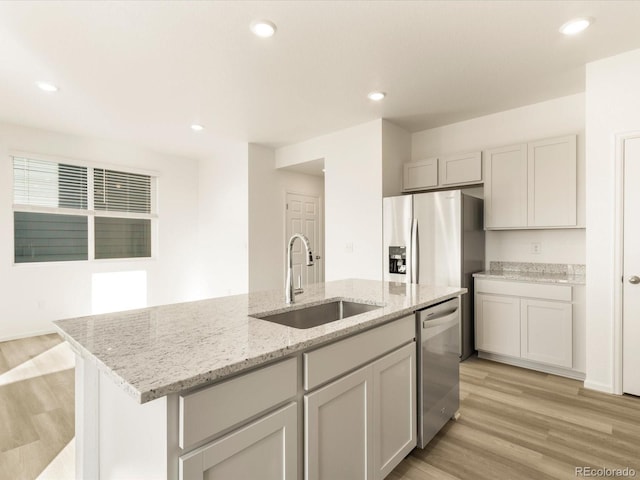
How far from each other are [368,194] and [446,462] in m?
2.93

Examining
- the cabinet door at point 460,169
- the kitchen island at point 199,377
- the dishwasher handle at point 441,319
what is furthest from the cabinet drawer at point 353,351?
the cabinet door at point 460,169

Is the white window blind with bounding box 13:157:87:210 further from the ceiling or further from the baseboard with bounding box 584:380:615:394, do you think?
the baseboard with bounding box 584:380:615:394

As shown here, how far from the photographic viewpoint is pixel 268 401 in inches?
44.6

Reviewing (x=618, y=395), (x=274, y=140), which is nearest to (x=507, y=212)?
(x=618, y=395)

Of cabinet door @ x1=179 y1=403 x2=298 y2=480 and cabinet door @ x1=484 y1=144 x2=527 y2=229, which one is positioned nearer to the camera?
cabinet door @ x1=179 y1=403 x2=298 y2=480

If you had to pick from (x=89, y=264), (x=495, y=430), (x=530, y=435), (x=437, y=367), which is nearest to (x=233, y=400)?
(x=437, y=367)

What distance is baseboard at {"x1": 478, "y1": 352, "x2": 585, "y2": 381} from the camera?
3.08 meters

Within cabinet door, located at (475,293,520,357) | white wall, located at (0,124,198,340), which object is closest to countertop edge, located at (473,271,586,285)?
cabinet door, located at (475,293,520,357)

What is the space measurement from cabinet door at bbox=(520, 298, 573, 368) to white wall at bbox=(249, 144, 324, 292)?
336 centimetres

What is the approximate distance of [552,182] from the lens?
3.33 metres

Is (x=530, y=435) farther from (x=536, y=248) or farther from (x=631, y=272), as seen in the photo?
(x=536, y=248)

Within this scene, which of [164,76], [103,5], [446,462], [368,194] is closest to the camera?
[446,462]

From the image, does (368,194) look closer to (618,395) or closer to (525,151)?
(525,151)

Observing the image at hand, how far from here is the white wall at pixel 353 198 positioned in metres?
4.18
